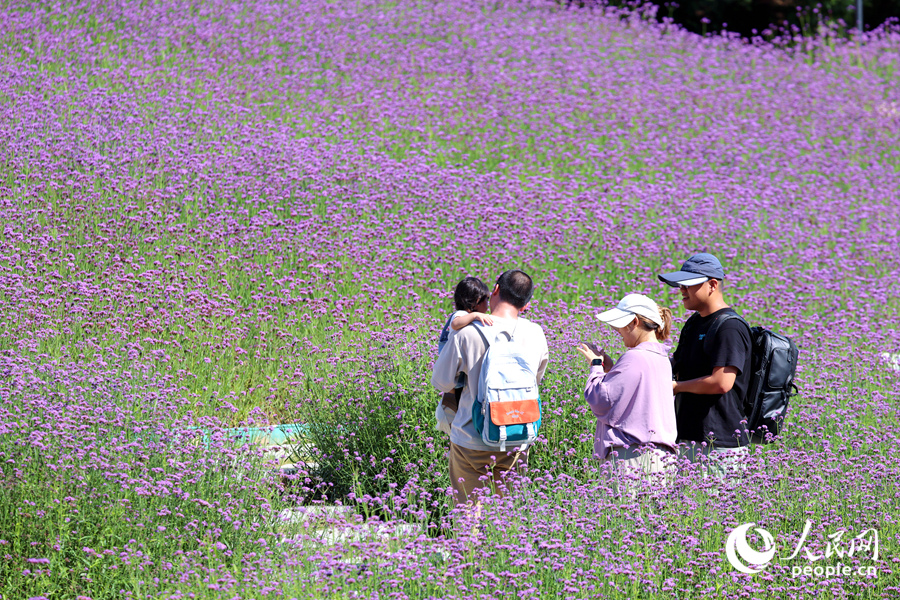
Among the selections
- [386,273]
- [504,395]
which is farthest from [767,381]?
[386,273]

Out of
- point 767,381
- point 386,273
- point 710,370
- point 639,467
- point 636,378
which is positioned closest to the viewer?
point 636,378

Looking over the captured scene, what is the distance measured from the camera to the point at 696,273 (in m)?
4.63

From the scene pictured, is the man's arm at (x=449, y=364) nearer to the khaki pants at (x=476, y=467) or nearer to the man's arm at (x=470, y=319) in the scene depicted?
the man's arm at (x=470, y=319)

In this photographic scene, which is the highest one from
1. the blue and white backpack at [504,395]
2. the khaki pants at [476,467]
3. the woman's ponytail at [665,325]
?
the woman's ponytail at [665,325]

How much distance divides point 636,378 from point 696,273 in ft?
2.48

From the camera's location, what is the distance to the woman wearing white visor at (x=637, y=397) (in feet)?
13.9

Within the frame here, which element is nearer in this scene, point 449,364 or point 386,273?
point 449,364

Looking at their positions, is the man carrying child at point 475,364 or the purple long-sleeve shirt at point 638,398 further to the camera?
the man carrying child at point 475,364

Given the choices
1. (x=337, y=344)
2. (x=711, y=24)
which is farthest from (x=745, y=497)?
(x=711, y=24)

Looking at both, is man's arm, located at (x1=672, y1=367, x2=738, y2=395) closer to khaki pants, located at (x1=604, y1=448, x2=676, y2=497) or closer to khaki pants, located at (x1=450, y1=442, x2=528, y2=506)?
khaki pants, located at (x1=604, y1=448, x2=676, y2=497)

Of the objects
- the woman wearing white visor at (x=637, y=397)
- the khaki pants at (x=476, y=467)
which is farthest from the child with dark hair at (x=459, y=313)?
the woman wearing white visor at (x=637, y=397)

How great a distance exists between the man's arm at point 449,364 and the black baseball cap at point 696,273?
1110 millimetres

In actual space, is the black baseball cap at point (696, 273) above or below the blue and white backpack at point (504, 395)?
above

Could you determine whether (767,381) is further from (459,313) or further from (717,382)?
(459,313)
